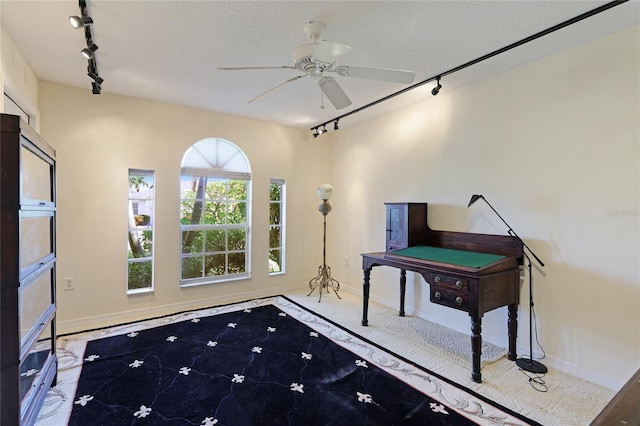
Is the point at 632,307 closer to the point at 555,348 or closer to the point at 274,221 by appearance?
the point at 555,348

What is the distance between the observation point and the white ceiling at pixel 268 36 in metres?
1.97

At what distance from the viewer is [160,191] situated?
3781mm

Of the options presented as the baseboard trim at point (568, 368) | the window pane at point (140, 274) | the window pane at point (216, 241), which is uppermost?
the window pane at point (216, 241)

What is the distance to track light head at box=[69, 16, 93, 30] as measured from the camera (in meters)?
1.93

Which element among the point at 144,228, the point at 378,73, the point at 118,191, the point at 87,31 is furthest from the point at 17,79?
the point at 378,73

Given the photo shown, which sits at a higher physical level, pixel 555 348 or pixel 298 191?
pixel 298 191

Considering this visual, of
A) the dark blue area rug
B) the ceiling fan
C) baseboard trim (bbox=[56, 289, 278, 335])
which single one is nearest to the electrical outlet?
baseboard trim (bbox=[56, 289, 278, 335])

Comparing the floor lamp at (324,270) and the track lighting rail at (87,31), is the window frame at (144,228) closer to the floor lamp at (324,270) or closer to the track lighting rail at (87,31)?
the track lighting rail at (87,31)

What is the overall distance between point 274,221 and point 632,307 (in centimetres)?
403

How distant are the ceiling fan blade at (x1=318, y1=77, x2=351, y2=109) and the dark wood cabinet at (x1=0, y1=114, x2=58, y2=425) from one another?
1808 millimetres

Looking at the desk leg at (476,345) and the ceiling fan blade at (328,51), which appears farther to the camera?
the desk leg at (476,345)

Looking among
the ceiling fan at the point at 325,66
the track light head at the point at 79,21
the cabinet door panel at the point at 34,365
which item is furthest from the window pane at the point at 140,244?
the ceiling fan at the point at 325,66

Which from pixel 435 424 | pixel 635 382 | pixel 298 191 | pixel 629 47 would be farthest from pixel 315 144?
pixel 635 382

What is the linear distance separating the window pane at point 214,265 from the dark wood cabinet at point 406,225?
2369mm
